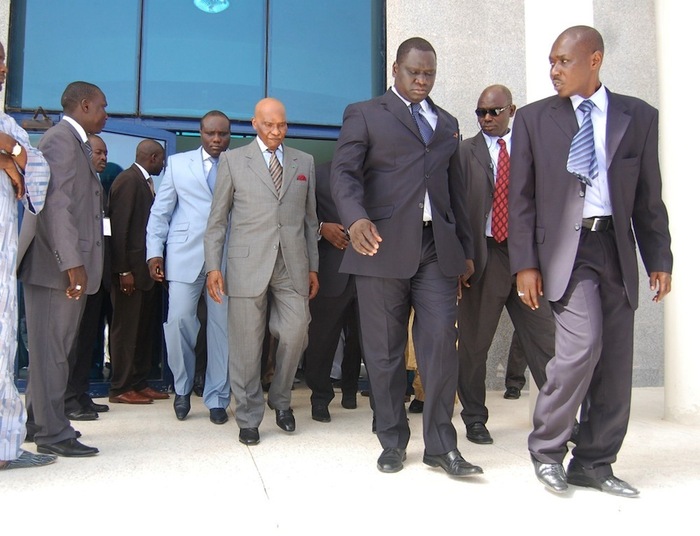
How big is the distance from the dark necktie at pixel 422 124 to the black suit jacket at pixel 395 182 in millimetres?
33

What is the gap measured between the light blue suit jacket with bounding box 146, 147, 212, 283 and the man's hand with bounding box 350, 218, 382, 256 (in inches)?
82.5

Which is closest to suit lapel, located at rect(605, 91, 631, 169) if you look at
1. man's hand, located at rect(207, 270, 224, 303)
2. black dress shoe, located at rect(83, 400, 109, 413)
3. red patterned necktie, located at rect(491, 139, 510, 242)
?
red patterned necktie, located at rect(491, 139, 510, 242)

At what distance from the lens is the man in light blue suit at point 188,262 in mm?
5215

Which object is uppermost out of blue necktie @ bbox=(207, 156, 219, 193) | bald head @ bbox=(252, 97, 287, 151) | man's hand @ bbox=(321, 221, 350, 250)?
bald head @ bbox=(252, 97, 287, 151)

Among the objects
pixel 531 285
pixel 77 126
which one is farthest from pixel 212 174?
pixel 531 285

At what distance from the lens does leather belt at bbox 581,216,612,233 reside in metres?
3.38

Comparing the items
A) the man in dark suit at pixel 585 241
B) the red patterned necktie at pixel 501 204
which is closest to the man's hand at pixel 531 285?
the man in dark suit at pixel 585 241

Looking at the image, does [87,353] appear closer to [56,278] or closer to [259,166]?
[56,278]

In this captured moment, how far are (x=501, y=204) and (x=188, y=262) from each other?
2258 millimetres

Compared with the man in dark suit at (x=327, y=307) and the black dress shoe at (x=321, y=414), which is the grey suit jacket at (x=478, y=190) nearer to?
the man in dark suit at (x=327, y=307)

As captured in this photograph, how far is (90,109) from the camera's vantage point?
14.5ft

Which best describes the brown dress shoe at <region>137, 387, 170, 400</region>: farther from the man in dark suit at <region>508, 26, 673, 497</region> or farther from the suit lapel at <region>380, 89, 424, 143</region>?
the man in dark suit at <region>508, 26, 673, 497</region>

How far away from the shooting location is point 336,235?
17.6 feet

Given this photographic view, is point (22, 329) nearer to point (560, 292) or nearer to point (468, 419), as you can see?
point (468, 419)
